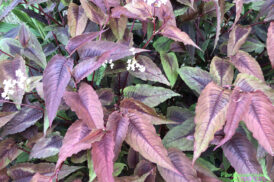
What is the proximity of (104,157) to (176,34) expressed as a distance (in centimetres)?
45

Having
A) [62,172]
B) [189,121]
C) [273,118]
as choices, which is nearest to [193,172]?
[189,121]

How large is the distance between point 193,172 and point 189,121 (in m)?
0.17

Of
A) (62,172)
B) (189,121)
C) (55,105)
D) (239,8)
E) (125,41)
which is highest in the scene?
(239,8)

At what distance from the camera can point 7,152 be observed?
0.84m

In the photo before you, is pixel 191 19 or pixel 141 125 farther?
pixel 191 19

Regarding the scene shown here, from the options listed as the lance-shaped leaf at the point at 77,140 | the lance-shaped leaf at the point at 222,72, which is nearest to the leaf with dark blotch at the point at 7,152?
the lance-shaped leaf at the point at 77,140

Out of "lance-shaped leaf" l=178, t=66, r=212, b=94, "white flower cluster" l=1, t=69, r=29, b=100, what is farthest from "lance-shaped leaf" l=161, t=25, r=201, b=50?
"white flower cluster" l=1, t=69, r=29, b=100

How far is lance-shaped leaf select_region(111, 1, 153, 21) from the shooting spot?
78cm

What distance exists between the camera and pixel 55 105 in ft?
1.97

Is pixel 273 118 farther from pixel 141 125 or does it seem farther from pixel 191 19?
pixel 191 19

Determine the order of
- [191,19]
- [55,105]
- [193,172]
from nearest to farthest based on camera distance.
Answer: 1. [55,105]
2. [193,172]
3. [191,19]

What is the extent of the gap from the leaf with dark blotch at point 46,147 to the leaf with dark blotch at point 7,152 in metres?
0.07

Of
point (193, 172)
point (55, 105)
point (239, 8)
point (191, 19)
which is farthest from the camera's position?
point (191, 19)

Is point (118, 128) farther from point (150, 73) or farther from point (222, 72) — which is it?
point (222, 72)
